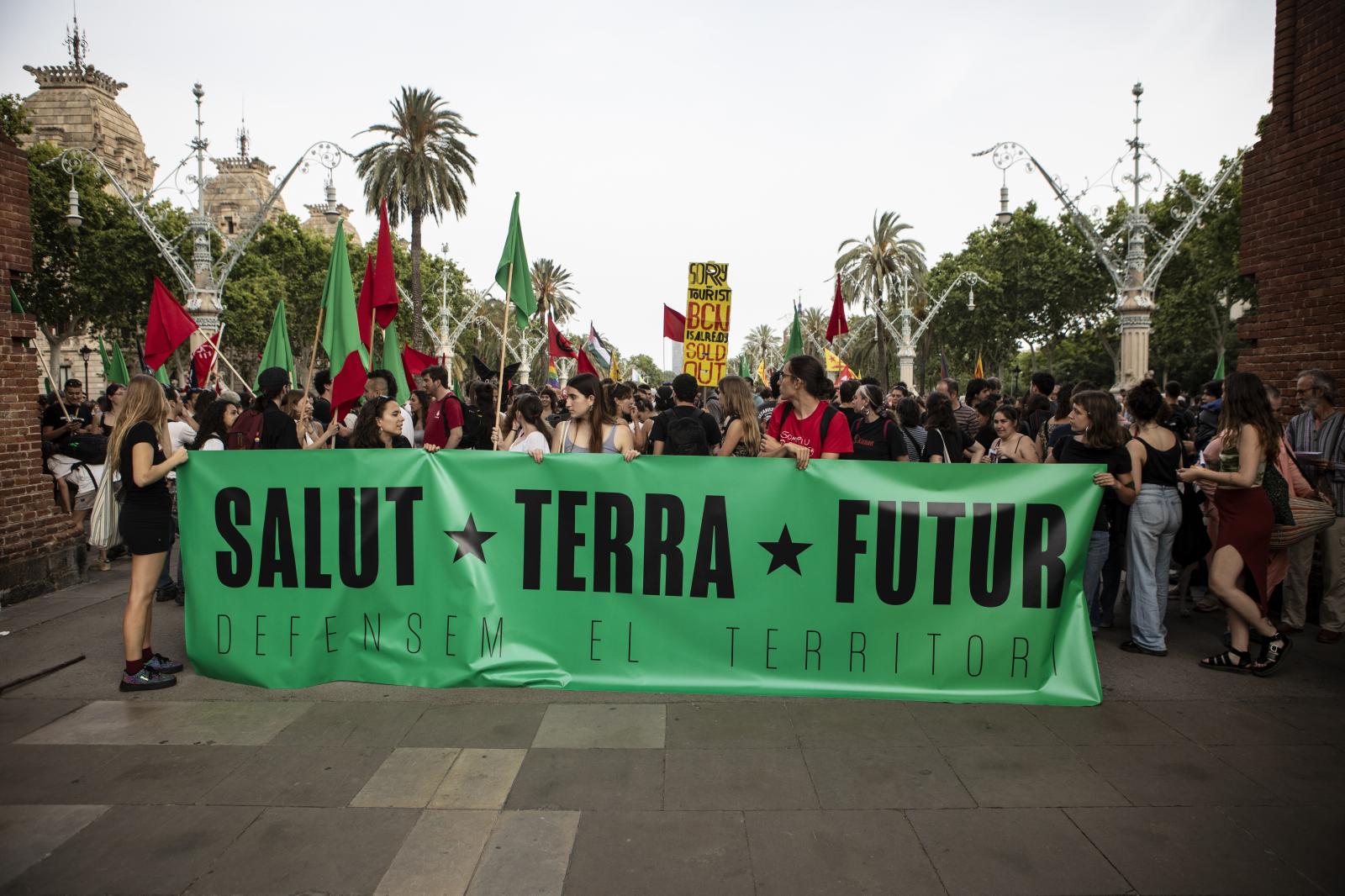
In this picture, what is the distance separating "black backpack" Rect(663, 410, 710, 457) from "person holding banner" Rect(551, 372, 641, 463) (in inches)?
20.4

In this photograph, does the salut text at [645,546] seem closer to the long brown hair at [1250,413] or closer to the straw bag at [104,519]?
the straw bag at [104,519]

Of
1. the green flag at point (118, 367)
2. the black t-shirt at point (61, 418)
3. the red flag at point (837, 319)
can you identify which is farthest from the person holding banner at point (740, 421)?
the green flag at point (118, 367)

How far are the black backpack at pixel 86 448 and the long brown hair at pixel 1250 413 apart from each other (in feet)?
33.7

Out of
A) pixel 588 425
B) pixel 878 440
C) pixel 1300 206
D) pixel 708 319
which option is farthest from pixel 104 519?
pixel 1300 206

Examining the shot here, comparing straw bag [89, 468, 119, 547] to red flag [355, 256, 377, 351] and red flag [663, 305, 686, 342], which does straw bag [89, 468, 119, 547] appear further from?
red flag [663, 305, 686, 342]

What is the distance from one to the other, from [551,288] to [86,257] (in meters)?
32.3

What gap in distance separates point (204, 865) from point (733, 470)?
316cm

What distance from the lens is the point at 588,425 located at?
21.0 feet

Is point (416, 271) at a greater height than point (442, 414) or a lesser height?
greater

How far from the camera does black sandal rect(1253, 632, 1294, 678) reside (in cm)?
557

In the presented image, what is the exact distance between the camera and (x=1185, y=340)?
42.5 m

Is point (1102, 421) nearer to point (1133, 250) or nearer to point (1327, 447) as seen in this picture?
point (1327, 447)

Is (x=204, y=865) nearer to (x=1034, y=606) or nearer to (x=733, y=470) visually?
(x=733, y=470)

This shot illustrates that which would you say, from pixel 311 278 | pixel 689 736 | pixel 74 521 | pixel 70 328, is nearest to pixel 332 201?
pixel 74 521
